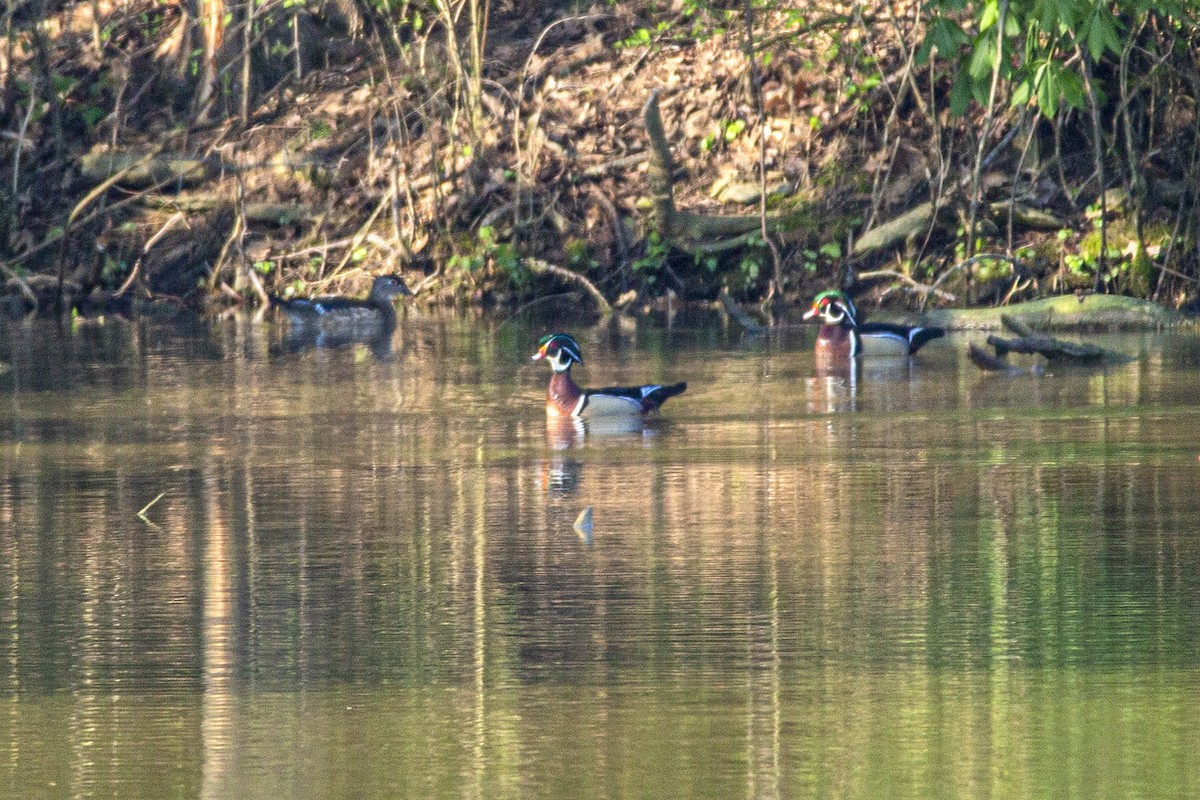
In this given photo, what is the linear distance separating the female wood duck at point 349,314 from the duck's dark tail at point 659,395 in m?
7.68

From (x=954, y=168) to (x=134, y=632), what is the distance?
1657cm

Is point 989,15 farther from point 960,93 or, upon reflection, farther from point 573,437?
point 573,437

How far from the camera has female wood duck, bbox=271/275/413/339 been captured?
20953mm

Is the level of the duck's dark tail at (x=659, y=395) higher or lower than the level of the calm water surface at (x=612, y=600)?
higher

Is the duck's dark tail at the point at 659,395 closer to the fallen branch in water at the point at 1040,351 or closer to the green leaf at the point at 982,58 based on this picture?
the fallen branch in water at the point at 1040,351

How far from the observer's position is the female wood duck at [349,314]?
825 inches

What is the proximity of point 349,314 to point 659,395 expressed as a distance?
924cm

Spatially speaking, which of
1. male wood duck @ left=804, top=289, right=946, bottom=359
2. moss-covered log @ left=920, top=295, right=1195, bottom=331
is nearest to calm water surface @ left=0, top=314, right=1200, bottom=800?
male wood duck @ left=804, top=289, right=946, bottom=359

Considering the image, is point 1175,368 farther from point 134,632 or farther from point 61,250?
point 61,250

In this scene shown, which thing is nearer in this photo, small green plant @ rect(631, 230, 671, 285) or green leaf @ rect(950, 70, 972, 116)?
green leaf @ rect(950, 70, 972, 116)

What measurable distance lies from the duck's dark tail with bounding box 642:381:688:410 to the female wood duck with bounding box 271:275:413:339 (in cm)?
768

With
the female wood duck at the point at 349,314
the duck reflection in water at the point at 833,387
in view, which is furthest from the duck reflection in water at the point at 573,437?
the female wood duck at the point at 349,314

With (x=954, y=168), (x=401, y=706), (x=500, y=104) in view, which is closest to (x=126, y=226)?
(x=500, y=104)

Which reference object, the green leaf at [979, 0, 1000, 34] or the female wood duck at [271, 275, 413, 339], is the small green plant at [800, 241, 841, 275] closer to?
the female wood duck at [271, 275, 413, 339]
